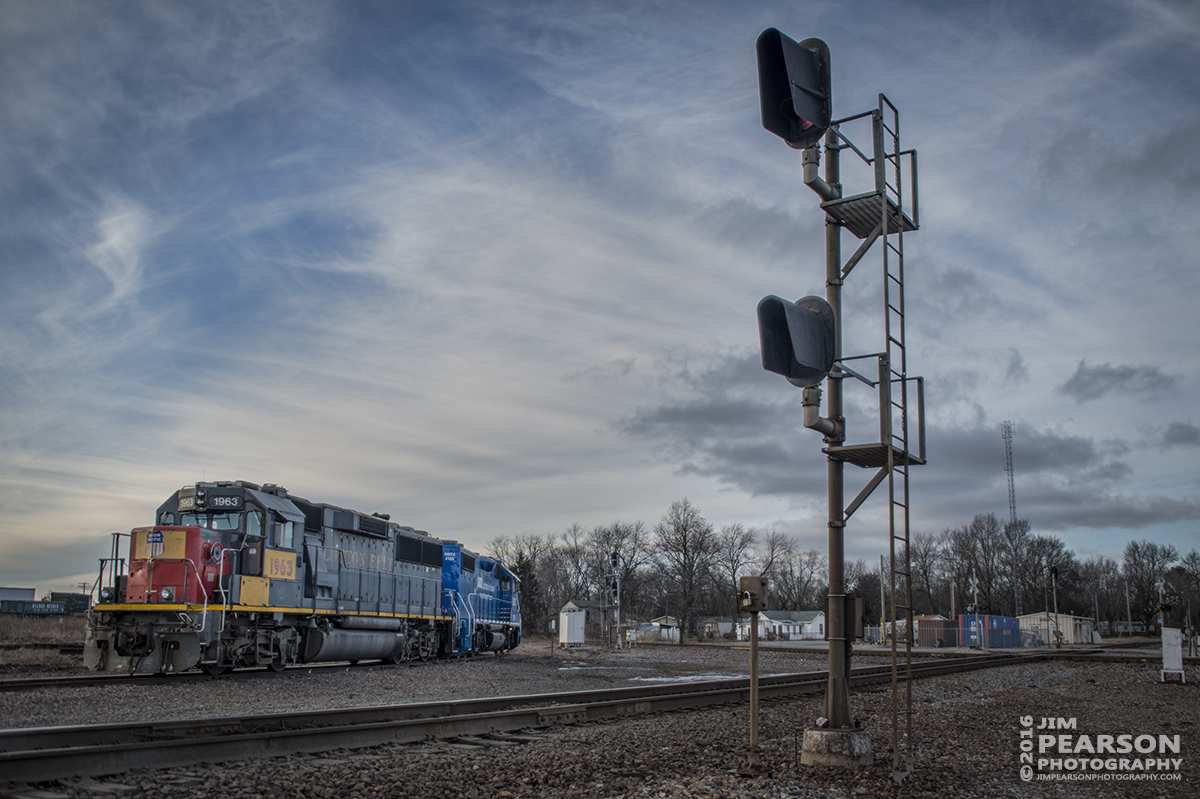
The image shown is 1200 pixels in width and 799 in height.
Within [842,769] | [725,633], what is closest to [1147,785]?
[842,769]

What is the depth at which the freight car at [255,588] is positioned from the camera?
53.9 feet

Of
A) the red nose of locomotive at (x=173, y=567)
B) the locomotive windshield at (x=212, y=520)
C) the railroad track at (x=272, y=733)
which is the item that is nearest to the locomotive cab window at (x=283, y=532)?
the locomotive windshield at (x=212, y=520)

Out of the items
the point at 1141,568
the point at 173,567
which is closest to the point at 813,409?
the point at 173,567

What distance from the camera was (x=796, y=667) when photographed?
1131 inches

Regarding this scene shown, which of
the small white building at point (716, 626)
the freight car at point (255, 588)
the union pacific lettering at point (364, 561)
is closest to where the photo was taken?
the freight car at point (255, 588)

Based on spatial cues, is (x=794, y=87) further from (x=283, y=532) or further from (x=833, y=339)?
(x=283, y=532)

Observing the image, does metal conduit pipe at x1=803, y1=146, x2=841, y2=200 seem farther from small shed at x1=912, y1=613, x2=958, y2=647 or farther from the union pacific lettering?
small shed at x1=912, y1=613, x2=958, y2=647

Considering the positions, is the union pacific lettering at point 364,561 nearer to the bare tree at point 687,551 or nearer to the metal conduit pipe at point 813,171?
the metal conduit pipe at point 813,171

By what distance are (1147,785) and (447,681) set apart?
14.3 meters

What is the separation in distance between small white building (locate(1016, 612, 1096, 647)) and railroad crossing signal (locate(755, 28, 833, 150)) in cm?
6496

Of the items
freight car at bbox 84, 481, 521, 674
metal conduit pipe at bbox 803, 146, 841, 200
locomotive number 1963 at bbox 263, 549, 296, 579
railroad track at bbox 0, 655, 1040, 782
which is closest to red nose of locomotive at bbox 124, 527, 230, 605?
freight car at bbox 84, 481, 521, 674

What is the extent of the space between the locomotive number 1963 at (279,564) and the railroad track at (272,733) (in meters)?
8.56

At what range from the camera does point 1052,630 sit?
227ft

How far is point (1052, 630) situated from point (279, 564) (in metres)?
69.7
